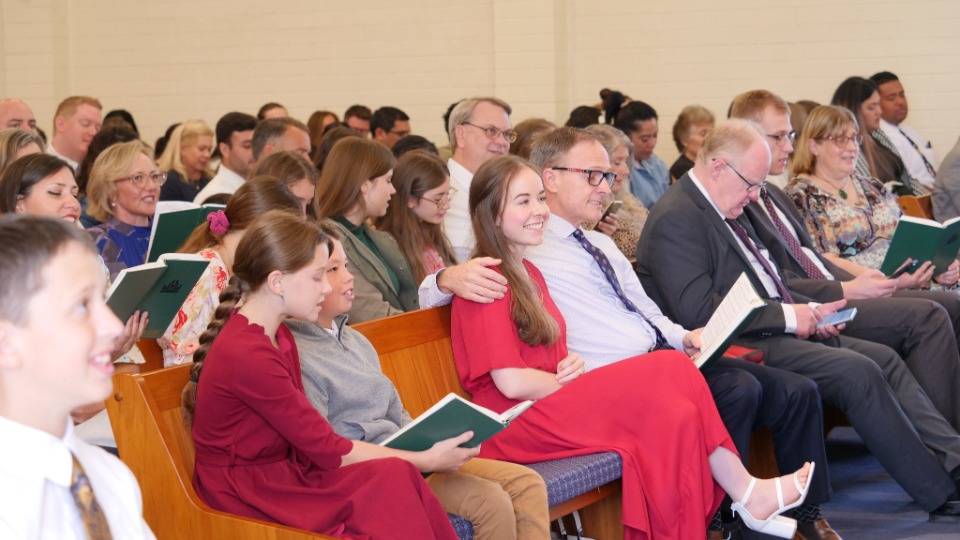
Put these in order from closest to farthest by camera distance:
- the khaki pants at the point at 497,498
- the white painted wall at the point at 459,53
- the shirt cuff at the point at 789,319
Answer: the khaki pants at the point at 497,498 → the shirt cuff at the point at 789,319 → the white painted wall at the point at 459,53

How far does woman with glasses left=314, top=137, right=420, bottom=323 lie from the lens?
13.5 ft

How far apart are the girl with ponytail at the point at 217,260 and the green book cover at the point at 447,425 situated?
0.99m

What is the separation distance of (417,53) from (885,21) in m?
3.37

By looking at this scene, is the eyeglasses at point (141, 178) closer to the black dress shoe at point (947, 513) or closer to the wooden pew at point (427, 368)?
the wooden pew at point (427, 368)

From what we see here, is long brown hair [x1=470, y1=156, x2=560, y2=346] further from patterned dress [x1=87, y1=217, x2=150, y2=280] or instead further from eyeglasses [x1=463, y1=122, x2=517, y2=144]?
eyeglasses [x1=463, y1=122, x2=517, y2=144]

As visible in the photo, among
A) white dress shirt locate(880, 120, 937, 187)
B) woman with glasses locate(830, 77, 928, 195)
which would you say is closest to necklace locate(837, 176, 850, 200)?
woman with glasses locate(830, 77, 928, 195)

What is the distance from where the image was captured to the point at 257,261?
263 cm

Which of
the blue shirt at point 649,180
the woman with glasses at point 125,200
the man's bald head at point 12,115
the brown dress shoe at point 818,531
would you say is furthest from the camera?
the blue shirt at point 649,180

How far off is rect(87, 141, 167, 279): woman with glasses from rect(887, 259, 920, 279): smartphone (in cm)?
295

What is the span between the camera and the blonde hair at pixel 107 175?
457 centimetres

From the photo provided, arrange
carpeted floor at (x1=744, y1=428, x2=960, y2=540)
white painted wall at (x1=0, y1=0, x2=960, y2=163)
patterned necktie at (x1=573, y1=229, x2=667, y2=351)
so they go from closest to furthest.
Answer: patterned necktie at (x1=573, y1=229, x2=667, y2=351)
carpeted floor at (x1=744, y1=428, x2=960, y2=540)
white painted wall at (x1=0, y1=0, x2=960, y2=163)

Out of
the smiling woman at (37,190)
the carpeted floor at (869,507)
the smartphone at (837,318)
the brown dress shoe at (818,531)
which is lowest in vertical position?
the carpeted floor at (869,507)

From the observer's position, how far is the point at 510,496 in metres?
2.86

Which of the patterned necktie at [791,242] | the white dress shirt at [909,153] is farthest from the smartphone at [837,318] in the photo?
the white dress shirt at [909,153]
